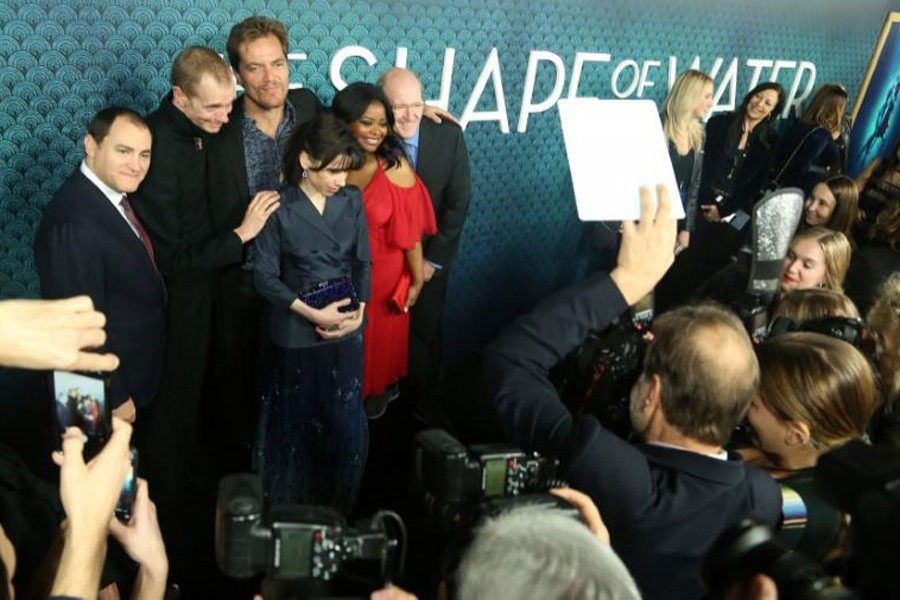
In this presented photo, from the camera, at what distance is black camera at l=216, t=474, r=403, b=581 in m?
1.14

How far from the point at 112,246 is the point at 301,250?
620mm

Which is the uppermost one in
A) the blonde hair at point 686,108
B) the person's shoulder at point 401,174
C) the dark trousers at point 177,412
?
the blonde hair at point 686,108

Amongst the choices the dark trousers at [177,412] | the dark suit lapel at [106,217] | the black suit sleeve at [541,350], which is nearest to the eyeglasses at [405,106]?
the dark trousers at [177,412]

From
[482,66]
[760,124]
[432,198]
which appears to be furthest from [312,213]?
[760,124]

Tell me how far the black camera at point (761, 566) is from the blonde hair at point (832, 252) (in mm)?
2282

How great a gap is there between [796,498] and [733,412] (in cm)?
21

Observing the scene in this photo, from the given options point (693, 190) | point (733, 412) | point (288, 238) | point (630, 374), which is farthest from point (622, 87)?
point (733, 412)

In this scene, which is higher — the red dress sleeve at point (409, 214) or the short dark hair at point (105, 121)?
the short dark hair at point (105, 121)

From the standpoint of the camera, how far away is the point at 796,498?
1.54m

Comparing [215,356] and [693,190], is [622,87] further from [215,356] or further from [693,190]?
[215,356]

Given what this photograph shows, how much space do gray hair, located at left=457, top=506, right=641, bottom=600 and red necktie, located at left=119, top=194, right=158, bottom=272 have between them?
5.93ft

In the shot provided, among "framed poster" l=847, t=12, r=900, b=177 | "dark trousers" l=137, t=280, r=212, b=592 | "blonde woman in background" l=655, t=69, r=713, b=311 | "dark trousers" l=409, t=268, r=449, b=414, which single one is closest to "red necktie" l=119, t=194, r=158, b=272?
"dark trousers" l=137, t=280, r=212, b=592

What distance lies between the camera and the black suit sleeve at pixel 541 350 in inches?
60.4

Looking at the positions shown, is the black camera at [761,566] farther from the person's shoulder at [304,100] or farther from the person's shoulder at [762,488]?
the person's shoulder at [304,100]
